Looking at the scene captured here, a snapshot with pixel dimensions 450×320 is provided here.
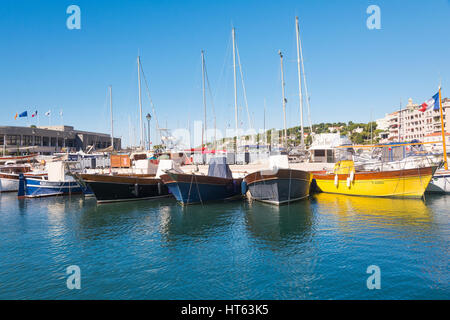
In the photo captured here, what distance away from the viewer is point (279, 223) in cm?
1487

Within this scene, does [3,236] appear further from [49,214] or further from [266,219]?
[266,219]

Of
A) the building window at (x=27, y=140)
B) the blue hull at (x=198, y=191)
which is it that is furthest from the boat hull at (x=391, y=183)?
the building window at (x=27, y=140)

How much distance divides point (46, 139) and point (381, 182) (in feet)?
289

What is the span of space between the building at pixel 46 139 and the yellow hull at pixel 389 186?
49.4 meters

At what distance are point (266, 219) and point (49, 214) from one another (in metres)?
15.1

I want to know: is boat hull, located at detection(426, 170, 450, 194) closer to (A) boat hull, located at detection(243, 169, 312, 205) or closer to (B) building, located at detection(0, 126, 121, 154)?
(A) boat hull, located at detection(243, 169, 312, 205)

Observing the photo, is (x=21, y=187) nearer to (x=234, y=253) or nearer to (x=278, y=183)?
(x=278, y=183)

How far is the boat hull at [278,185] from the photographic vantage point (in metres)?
18.8

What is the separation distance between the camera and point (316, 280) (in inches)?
319

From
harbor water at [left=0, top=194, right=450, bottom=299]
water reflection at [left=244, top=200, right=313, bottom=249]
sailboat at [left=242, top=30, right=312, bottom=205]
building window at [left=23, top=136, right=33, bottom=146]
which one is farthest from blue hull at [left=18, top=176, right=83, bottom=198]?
building window at [left=23, top=136, right=33, bottom=146]

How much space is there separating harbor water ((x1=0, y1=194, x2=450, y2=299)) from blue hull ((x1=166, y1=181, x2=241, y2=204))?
1987mm

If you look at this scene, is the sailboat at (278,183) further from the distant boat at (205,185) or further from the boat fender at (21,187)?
the boat fender at (21,187)

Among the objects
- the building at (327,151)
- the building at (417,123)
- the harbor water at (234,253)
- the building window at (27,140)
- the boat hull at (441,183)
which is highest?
the building at (417,123)

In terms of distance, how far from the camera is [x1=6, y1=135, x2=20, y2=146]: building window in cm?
7119
